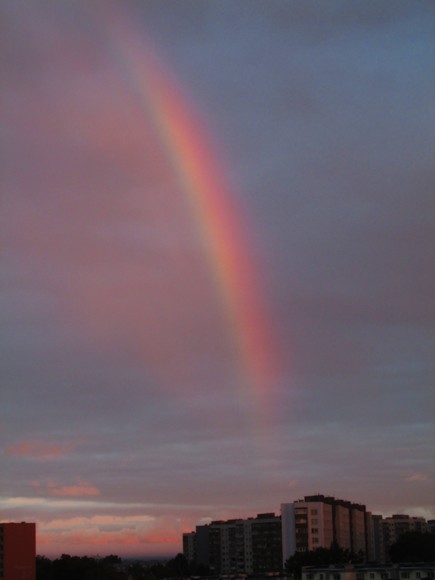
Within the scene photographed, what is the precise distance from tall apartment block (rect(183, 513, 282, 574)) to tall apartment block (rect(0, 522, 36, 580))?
162 ft

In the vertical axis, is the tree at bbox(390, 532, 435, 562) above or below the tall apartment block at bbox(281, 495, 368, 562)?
below

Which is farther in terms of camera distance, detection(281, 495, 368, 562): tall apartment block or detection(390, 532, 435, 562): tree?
detection(281, 495, 368, 562): tall apartment block

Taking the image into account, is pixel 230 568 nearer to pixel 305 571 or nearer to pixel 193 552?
pixel 193 552

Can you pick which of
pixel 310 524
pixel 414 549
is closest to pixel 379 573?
pixel 414 549

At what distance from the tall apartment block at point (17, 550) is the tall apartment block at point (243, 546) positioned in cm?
4929

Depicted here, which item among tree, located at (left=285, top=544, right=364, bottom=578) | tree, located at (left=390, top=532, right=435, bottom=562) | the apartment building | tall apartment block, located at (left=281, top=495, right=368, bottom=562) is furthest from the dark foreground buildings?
the apartment building

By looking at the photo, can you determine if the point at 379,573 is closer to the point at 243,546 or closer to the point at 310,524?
the point at 310,524

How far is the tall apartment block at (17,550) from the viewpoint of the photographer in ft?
384

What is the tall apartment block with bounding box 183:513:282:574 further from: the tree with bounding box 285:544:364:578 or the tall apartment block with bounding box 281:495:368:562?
the tree with bounding box 285:544:364:578

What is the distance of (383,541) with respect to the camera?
191 m

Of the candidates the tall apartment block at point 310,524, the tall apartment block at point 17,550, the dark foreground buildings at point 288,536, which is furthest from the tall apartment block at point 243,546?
the tall apartment block at point 17,550

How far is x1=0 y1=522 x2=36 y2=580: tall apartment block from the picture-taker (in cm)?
11719

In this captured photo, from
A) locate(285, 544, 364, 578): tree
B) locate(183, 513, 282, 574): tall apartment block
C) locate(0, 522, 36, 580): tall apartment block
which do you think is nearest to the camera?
locate(285, 544, 364, 578): tree

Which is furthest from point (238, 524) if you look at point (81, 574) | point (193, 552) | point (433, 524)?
point (81, 574)
